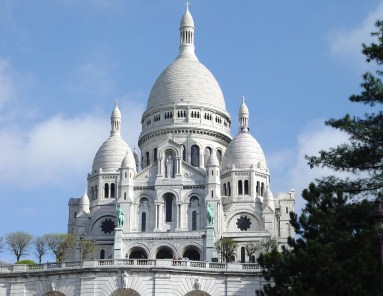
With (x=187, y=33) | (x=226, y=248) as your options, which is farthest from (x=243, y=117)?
(x=226, y=248)

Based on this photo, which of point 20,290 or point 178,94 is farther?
→ point 178,94

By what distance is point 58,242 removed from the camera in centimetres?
9181

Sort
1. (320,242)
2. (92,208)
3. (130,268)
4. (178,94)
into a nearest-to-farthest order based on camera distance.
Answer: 1. (320,242)
2. (130,268)
3. (92,208)
4. (178,94)

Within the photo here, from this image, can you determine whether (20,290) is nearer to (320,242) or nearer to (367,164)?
(320,242)

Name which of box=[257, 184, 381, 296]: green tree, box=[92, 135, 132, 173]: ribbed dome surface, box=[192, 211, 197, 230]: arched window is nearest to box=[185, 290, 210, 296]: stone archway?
box=[257, 184, 381, 296]: green tree

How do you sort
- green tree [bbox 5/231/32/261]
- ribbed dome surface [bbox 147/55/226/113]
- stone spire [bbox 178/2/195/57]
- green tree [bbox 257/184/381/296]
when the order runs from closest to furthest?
green tree [bbox 257/184/381/296] < green tree [bbox 5/231/32/261] < ribbed dome surface [bbox 147/55/226/113] < stone spire [bbox 178/2/195/57]

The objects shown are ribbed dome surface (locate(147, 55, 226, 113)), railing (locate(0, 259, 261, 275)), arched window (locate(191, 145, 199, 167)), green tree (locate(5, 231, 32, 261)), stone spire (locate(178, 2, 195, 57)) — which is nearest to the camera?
railing (locate(0, 259, 261, 275))

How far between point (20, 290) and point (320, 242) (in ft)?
81.4

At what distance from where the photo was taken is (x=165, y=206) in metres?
105

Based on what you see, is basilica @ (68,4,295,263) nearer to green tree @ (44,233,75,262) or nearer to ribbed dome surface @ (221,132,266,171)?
ribbed dome surface @ (221,132,266,171)

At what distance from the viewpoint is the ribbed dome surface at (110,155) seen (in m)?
116

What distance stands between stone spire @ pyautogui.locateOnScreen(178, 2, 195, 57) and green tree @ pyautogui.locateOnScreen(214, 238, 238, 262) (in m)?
42.0

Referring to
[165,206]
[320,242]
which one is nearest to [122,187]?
[165,206]

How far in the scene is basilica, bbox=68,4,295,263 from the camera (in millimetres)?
100688
